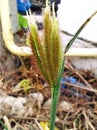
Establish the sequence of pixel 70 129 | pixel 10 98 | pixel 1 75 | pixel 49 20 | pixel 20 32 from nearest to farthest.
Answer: pixel 49 20 → pixel 70 129 → pixel 10 98 → pixel 1 75 → pixel 20 32

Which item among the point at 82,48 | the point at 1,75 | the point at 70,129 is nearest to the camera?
the point at 70,129

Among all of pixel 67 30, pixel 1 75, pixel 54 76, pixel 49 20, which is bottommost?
pixel 1 75

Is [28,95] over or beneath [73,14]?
beneath

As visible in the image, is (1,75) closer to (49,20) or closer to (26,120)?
(26,120)

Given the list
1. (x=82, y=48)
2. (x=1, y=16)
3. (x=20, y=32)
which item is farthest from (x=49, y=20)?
(x=20, y=32)

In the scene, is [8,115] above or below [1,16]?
below

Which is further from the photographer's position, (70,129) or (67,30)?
A: (67,30)

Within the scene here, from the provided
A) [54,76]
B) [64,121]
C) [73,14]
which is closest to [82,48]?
[73,14]

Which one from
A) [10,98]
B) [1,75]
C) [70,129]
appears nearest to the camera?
[70,129]

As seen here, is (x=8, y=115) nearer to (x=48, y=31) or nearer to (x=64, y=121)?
(x=64, y=121)
